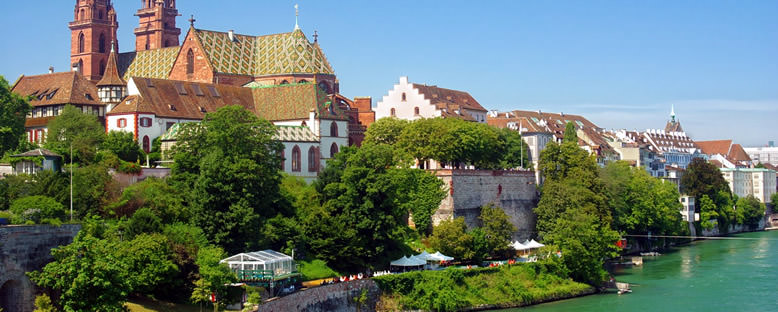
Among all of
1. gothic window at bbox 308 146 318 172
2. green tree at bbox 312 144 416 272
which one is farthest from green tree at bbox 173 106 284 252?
gothic window at bbox 308 146 318 172

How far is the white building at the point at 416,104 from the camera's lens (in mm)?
105375

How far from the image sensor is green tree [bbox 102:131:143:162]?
246ft

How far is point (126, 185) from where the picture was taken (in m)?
65.5

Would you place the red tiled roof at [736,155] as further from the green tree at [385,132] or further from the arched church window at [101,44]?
the arched church window at [101,44]

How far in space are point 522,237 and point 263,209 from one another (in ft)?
103

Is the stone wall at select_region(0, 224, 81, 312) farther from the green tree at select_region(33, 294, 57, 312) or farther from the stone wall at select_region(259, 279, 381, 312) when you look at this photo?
the stone wall at select_region(259, 279, 381, 312)

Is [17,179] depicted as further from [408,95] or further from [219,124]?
[408,95]

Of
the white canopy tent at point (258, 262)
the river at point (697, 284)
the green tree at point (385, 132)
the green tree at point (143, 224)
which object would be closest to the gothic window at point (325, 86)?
the green tree at point (385, 132)

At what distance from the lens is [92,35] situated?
123 m

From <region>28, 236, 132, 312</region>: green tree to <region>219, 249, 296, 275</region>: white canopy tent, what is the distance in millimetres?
11503

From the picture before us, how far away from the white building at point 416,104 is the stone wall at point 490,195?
16496 mm

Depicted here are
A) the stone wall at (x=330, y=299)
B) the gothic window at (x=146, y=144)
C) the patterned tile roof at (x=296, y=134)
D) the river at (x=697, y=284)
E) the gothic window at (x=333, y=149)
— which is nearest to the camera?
the stone wall at (x=330, y=299)

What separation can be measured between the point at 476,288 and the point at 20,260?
31.2 metres

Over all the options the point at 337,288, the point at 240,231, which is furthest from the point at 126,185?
the point at 337,288
